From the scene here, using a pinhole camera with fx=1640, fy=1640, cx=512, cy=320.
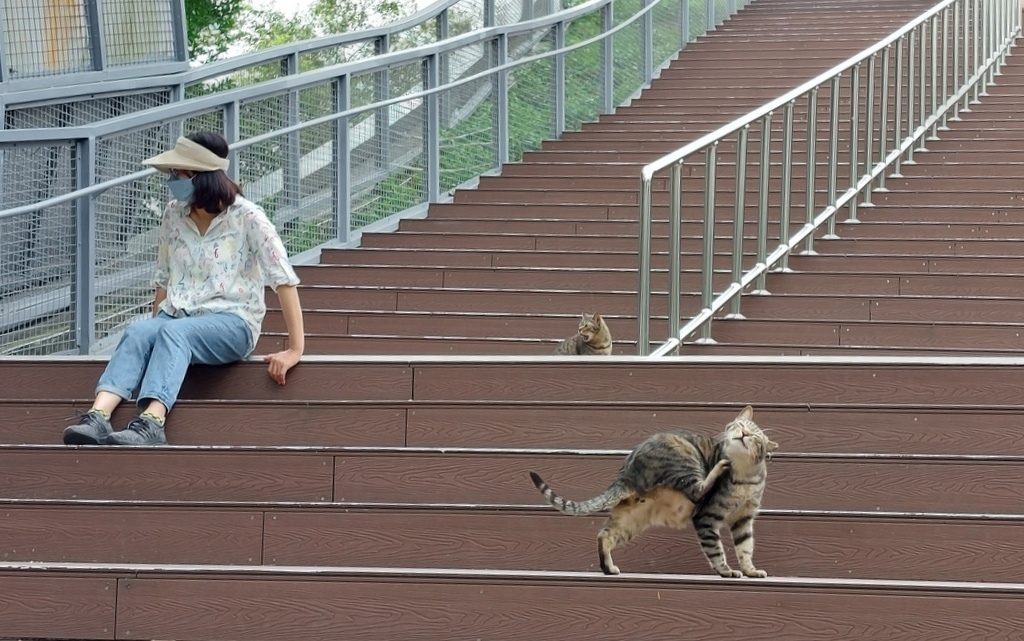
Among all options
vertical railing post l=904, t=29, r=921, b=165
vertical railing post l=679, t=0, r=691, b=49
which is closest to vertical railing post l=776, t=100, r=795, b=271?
vertical railing post l=904, t=29, r=921, b=165

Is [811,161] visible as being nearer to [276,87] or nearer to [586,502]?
[276,87]

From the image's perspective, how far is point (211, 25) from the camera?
938 inches

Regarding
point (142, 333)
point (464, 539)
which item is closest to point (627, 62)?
point (142, 333)

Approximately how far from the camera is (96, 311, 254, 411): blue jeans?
206 inches

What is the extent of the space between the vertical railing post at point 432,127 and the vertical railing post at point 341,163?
916mm

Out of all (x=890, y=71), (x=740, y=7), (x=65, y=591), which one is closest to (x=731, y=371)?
(x=65, y=591)

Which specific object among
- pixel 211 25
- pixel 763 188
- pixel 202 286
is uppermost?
pixel 211 25

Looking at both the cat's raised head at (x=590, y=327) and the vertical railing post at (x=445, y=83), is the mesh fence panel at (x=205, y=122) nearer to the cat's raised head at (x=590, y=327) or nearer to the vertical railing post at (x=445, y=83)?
the cat's raised head at (x=590, y=327)

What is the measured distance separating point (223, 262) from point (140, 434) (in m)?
0.80

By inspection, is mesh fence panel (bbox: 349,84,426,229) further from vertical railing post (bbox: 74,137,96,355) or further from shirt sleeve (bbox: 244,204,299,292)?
shirt sleeve (bbox: 244,204,299,292)

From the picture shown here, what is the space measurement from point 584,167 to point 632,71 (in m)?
2.77

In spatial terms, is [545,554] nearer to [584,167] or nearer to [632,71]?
[584,167]

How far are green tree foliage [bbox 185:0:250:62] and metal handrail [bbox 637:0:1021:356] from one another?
13.5 metres

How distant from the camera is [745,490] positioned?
416 cm
